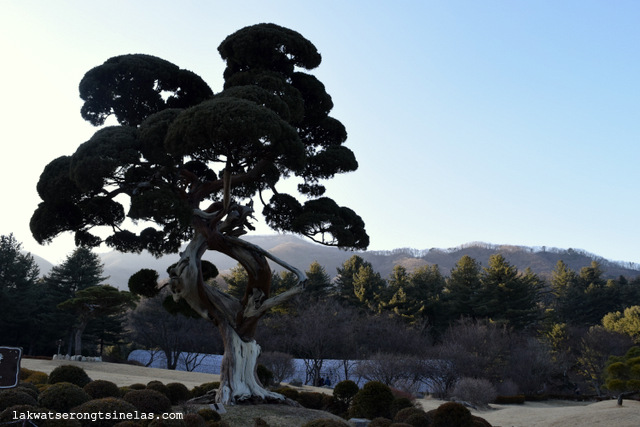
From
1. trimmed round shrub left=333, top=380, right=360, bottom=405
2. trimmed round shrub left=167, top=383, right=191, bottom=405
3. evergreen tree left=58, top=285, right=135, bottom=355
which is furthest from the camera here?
evergreen tree left=58, top=285, right=135, bottom=355

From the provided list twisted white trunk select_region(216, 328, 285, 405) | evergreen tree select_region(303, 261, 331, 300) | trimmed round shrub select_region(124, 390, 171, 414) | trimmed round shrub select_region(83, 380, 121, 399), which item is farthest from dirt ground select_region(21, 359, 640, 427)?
evergreen tree select_region(303, 261, 331, 300)

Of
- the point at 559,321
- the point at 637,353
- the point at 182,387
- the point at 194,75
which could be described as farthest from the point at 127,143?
the point at 559,321

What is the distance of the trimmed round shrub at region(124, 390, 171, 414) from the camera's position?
10.2 m

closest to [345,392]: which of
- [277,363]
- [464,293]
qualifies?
[277,363]

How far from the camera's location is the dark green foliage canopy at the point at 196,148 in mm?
10672

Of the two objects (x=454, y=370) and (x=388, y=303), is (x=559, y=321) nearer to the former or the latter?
(x=388, y=303)

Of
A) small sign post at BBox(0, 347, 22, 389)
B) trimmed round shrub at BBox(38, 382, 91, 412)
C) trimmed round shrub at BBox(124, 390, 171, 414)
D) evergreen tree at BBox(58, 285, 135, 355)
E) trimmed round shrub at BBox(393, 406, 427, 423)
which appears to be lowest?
trimmed round shrub at BBox(393, 406, 427, 423)

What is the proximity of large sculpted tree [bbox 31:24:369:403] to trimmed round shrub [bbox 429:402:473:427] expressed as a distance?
4.07 metres

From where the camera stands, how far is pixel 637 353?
79.6 ft

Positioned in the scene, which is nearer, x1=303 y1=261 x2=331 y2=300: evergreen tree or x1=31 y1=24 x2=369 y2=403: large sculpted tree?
x1=31 y1=24 x2=369 y2=403: large sculpted tree

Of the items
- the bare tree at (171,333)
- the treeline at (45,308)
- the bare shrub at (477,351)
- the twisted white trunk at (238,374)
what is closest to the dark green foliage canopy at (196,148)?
the twisted white trunk at (238,374)

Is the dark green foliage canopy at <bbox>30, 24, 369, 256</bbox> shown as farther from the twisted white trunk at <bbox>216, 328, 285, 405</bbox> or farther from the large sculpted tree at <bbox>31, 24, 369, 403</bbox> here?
the twisted white trunk at <bbox>216, 328, 285, 405</bbox>

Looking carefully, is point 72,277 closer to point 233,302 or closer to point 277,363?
point 277,363

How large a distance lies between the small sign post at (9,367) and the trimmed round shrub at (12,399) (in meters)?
2.45
